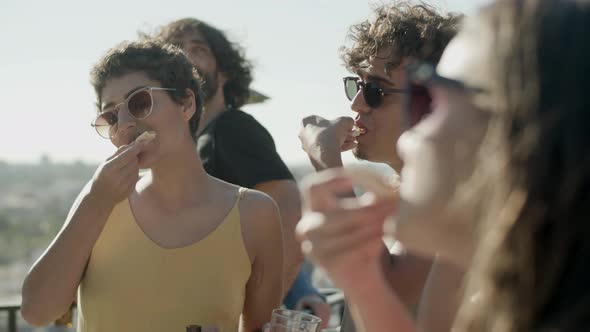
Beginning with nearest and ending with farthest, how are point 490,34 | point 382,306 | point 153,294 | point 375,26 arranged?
point 490,34 → point 382,306 → point 153,294 → point 375,26

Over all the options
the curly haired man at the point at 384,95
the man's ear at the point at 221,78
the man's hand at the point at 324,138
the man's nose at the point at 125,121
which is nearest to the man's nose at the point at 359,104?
the curly haired man at the point at 384,95

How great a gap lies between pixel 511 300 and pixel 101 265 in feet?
6.22

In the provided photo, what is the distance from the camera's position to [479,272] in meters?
1.18

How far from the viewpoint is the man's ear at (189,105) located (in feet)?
10.3

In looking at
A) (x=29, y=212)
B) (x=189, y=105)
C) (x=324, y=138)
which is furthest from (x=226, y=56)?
(x=29, y=212)

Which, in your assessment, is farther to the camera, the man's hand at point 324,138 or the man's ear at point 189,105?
the man's ear at point 189,105

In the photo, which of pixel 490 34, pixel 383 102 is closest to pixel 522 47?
pixel 490 34

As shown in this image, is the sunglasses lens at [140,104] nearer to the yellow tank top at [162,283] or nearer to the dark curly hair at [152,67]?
the dark curly hair at [152,67]

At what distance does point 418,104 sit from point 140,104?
5.22 feet

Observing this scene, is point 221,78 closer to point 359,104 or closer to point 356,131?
point 359,104

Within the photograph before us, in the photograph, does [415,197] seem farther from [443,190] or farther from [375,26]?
[375,26]

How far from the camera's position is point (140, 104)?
9.72 feet

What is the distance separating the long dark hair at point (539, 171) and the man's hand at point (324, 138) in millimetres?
1132

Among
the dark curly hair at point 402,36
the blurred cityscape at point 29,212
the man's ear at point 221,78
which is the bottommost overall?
the blurred cityscape at point 29,212
